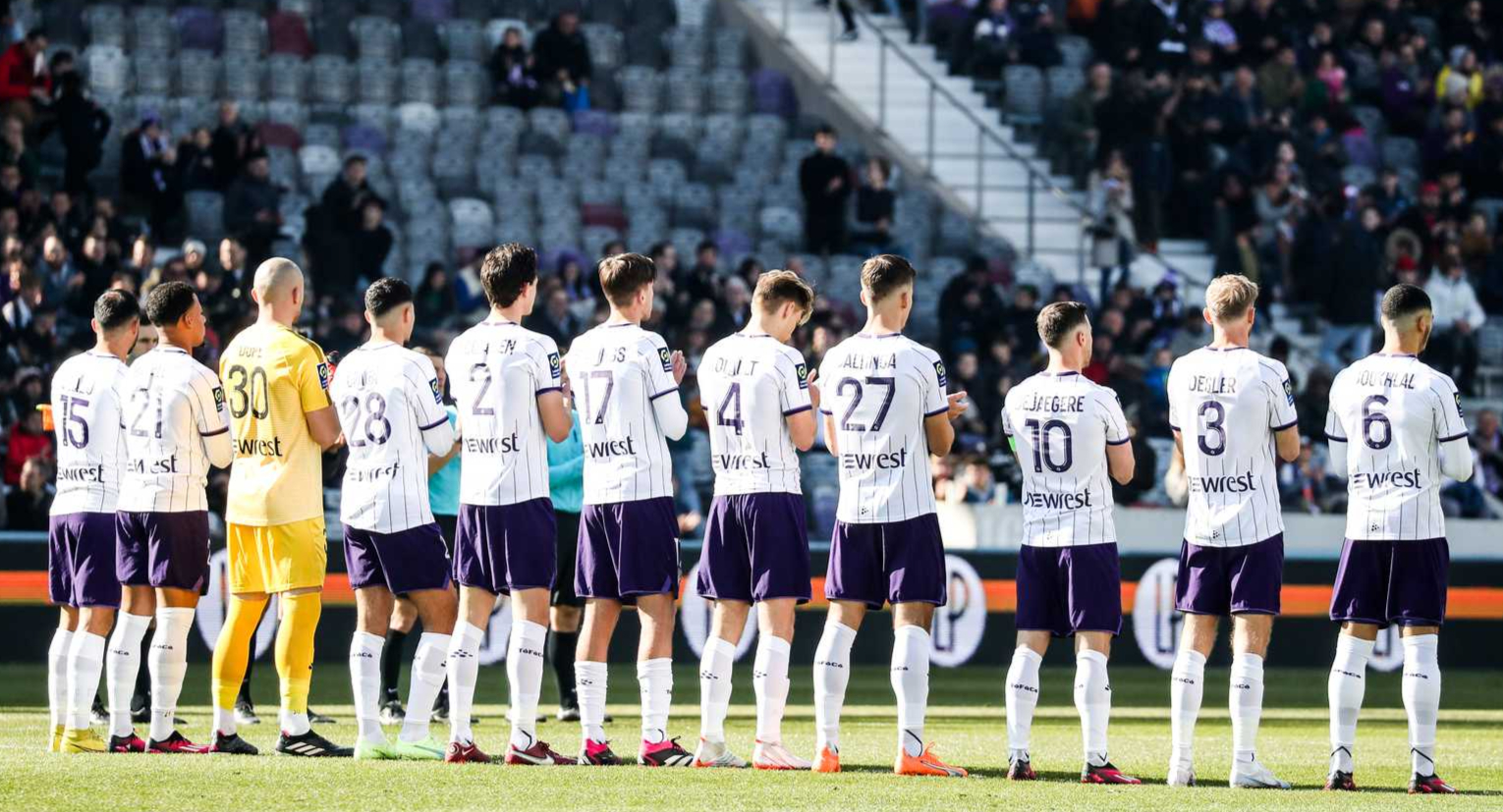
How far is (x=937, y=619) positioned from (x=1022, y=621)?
7363 millimetres

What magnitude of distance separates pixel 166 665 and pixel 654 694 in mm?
2401

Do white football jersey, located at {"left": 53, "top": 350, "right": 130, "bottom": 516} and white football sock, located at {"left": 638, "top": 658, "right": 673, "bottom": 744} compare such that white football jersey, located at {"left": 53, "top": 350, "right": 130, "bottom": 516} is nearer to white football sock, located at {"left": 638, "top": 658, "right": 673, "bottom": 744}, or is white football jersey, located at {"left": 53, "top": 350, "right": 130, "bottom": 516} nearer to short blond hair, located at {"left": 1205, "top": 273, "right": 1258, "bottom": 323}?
white football sock, located at {"left": 638, "top": 658, "right": 673, "bottom": 744}

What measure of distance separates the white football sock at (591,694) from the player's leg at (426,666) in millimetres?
654

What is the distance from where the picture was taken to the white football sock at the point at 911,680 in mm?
10344

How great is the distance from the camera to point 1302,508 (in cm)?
2042

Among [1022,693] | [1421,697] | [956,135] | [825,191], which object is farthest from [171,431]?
[956,135]

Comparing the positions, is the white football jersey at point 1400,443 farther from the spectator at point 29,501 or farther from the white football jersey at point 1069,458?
the spectator at point 29,501

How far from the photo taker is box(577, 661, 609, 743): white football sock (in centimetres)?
1049

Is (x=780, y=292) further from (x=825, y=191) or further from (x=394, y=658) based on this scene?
(x=825, y=191)

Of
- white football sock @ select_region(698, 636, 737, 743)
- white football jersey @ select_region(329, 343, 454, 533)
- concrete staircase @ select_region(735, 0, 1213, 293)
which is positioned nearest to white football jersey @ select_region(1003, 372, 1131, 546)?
white football sock @ select_region(698, 636, 737, 743)

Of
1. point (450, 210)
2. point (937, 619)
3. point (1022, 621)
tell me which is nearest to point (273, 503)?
point (1022, 621)

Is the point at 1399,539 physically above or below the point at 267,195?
below

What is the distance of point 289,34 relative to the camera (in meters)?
25.9

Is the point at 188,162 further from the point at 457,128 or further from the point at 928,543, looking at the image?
the point at 928,543
